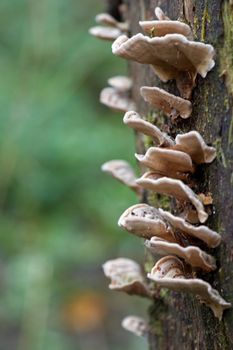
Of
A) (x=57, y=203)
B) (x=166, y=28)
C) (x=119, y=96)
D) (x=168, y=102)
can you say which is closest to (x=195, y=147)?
(x=168, y=102)

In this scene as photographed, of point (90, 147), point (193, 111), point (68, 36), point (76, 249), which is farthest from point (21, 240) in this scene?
point (193, 111)

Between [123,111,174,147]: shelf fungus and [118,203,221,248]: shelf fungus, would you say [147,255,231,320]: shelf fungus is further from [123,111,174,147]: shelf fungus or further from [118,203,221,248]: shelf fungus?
[123,111,174,147]: shelf fungus

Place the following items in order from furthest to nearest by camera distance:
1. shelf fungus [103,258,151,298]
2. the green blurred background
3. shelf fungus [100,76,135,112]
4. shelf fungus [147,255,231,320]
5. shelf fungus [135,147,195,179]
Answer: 1. the green blurred background
2. shelf fungus [100,76,135,112]
3. shelf fungus [103,258,151,298]
4. shelf fungus [135,147,195,179]
5. shelf fungus [147,255,231,320]

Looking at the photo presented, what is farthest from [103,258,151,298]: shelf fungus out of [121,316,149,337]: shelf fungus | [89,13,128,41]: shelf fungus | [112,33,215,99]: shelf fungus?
[89,13,128,41]: shelf fungus

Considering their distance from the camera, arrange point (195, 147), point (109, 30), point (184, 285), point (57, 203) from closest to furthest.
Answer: point (184, 285), point (195, 147), point (109, 30), point (57, 203)

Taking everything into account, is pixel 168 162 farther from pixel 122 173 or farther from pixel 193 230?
pixel 122 173

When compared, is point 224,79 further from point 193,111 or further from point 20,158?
point 20,158
